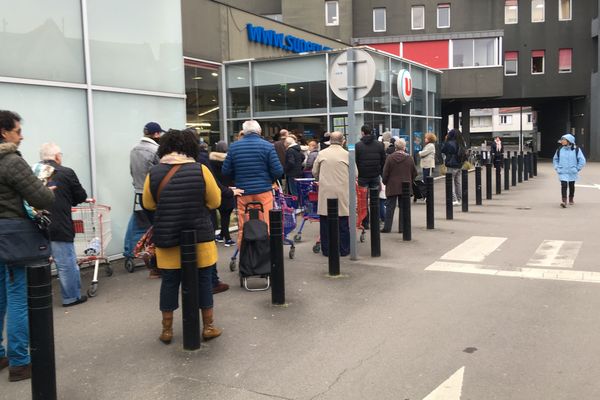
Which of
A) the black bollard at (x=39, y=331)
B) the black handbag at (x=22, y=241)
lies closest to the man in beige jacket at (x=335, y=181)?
the black handbag at (x=22, y=241)

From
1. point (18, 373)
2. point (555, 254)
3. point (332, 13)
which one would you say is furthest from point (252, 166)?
point (332, 13)

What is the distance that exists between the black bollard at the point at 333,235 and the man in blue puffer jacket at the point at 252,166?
2.58 ft

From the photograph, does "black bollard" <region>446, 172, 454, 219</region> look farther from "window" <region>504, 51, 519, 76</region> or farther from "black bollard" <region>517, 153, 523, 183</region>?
"window" <region>504, 51, 519, 76</region>

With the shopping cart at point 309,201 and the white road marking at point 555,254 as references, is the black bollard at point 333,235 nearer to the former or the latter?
the shopping cart at point 309,201

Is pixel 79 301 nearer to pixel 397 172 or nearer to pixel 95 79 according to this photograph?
pixel 95 79

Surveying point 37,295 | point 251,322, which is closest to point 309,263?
point 251,322

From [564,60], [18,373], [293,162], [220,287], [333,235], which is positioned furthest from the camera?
[564,60]

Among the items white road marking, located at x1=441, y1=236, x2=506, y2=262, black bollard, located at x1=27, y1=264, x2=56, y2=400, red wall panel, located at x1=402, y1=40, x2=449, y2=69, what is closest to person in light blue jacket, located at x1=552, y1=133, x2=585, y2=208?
white road marking, located at x1=441, y1=236, x2=506, y2=262

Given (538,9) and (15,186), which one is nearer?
(15,186)

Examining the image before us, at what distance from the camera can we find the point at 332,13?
3750cm

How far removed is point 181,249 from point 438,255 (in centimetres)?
499

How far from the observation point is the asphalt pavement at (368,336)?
4.12 metres

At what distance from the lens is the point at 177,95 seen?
9.71 meters

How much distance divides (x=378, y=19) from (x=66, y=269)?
116ft
